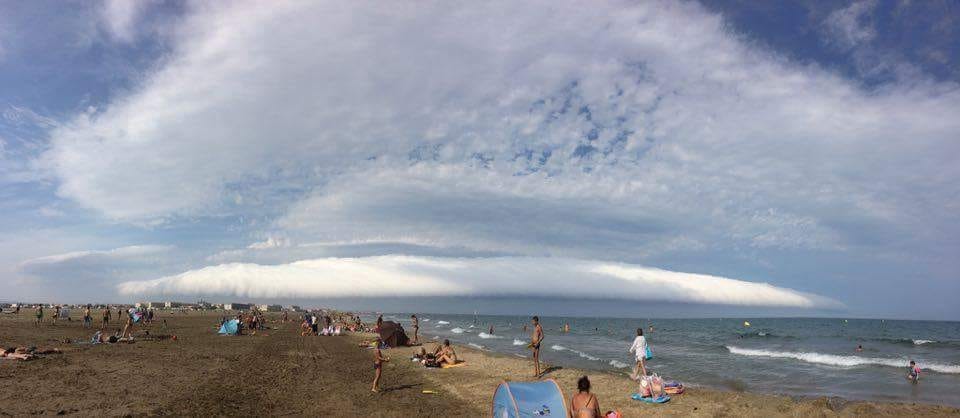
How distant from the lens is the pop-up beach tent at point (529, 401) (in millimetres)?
8758

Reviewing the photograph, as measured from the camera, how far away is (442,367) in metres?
20.8

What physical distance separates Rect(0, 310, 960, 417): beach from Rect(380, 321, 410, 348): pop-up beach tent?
7.65 meters

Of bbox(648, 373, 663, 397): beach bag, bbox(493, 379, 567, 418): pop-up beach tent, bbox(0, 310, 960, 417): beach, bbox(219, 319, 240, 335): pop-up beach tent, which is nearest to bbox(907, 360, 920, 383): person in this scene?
bbox(0, 310, 960, 417): beach

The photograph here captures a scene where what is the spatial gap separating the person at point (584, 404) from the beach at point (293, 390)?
169 inches

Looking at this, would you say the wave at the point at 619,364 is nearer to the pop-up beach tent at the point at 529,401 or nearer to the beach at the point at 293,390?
the beach at the point at 293,390

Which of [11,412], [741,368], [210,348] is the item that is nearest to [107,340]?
[210,348]

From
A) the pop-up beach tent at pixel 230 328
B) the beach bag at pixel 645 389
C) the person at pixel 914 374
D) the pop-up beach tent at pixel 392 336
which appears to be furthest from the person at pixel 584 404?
the pop-up beach tent at pixel 230 328

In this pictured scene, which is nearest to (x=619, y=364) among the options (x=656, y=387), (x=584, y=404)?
(x=656, y=387)

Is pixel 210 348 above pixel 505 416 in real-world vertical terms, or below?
below

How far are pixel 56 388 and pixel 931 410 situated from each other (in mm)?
23429

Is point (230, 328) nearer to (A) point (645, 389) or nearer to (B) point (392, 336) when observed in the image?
(B) point (392, 336)

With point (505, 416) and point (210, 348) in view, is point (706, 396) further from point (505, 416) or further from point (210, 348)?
point (210, 348)

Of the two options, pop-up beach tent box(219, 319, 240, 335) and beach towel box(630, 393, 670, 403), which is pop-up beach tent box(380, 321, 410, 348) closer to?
pop-up beach tent box(219, 319, 240, 335)

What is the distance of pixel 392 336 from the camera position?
30.5m
